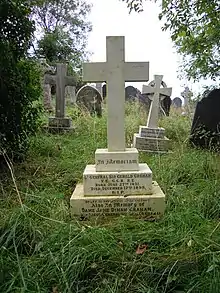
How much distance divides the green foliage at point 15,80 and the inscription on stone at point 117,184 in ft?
4.24

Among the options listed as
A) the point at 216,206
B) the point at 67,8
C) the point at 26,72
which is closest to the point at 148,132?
the point at 26,72

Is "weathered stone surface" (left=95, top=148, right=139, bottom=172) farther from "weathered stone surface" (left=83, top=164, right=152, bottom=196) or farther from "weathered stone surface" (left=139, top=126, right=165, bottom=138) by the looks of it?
"weathered stone surface" (left=139, top=126, right=165, bottom=138)

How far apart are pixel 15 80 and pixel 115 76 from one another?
1396mm

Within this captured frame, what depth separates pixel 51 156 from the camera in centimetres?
518

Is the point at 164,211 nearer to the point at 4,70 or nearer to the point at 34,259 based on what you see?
the point at 34,259

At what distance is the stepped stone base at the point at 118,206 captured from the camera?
3.12 metres

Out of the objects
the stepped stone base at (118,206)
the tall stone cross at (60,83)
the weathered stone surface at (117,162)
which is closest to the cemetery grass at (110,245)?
the stepped stone base at (118,206)

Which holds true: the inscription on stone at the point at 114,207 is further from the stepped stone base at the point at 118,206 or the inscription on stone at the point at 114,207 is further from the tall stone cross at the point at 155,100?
the tall stone cross at the point at 155,100

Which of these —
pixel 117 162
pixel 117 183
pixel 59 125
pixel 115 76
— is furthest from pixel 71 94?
pixel 117 183

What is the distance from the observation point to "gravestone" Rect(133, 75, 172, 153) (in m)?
6.24

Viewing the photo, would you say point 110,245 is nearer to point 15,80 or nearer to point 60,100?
point 15,80

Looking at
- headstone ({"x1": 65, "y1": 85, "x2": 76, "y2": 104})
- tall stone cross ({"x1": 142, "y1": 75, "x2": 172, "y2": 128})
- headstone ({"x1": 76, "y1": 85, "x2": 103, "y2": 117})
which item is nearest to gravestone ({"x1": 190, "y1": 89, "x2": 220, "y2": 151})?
tall stone cross ({"x1": 142, "y1": 75, "x2": 172, "y2": 128})

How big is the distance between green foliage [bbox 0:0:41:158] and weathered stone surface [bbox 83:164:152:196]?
129cm

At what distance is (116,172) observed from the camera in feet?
10.8
